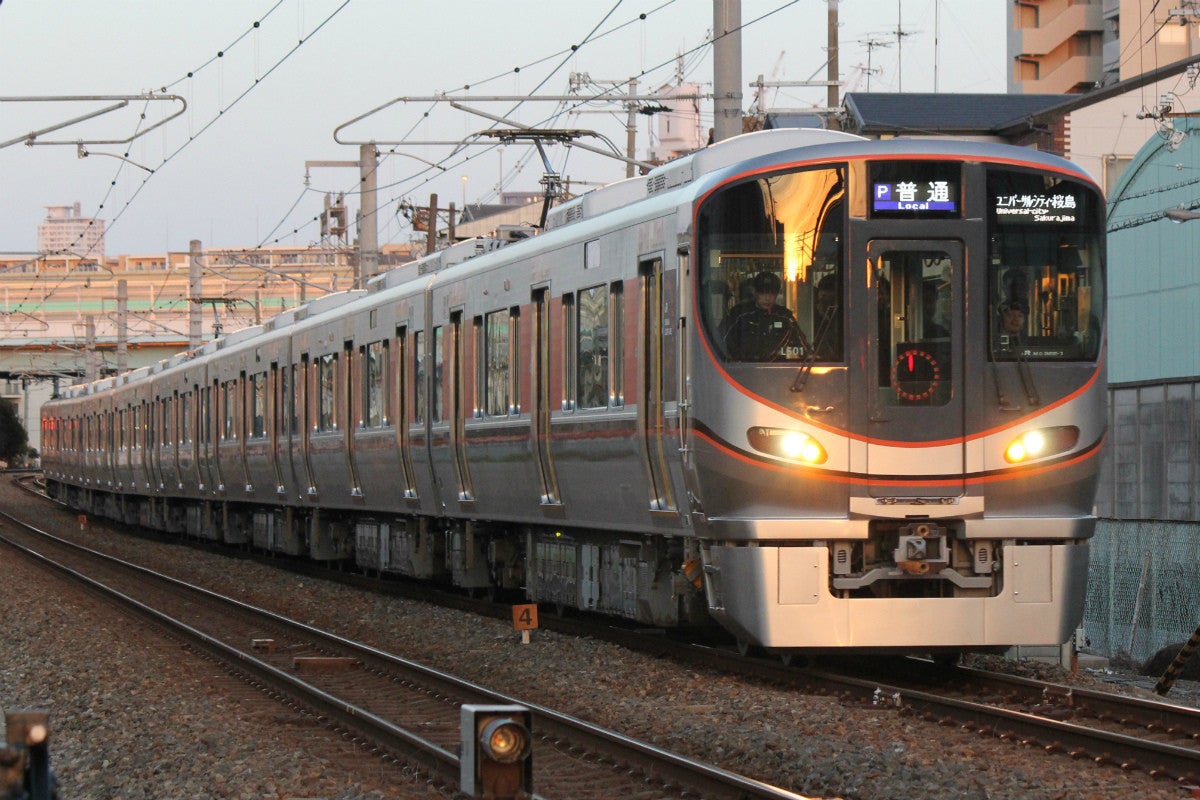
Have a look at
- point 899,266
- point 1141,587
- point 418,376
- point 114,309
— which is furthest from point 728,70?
point 114,309

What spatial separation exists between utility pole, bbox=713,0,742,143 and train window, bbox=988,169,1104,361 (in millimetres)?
5264

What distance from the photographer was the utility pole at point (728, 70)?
16453mm

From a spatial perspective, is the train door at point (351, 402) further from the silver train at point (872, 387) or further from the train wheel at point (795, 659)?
the train wheel at point (795, 659)

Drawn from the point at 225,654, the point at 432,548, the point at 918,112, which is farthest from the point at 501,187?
the point at 225,654

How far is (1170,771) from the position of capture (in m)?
8.36

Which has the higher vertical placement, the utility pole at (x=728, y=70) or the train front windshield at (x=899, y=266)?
the utility pole at (x=728, y=70)

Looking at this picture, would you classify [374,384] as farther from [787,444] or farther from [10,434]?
[10,434]

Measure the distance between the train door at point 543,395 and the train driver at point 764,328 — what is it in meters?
3.82

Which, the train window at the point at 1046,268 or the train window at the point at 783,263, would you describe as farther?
the train window at the point at 1046,268

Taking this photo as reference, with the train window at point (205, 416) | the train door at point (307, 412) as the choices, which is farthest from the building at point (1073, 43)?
the train door at point (307, 412)

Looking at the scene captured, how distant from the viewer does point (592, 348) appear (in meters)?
13.9

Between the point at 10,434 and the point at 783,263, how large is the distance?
91.1 meters

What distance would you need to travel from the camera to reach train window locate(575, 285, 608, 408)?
13.7 meters

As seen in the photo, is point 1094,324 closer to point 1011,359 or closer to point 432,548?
point 1011,359
